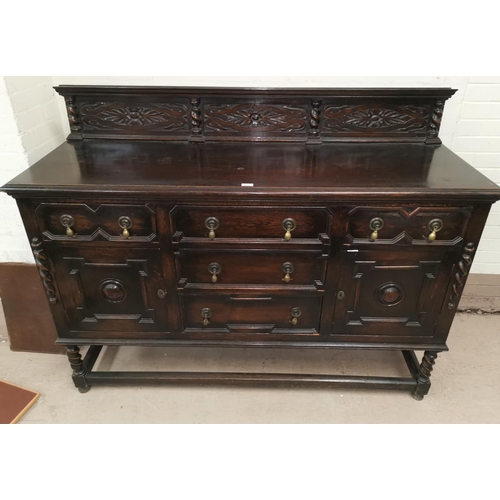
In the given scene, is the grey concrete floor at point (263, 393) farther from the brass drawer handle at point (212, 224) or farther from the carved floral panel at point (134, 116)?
the carved floral panel at point (134, 116)

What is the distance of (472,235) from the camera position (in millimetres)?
1547

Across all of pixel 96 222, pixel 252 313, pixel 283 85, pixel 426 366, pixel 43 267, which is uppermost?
pixel 283 85

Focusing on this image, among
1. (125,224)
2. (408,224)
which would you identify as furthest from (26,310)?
(408,224)

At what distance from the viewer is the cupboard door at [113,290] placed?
1.63m

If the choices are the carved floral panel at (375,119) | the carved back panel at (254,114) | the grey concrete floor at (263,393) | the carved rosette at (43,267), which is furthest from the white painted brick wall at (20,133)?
the carved floral panel at (375,119)

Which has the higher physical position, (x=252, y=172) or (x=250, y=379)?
(x=252, y=172)

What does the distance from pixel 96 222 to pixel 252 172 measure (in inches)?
26.6

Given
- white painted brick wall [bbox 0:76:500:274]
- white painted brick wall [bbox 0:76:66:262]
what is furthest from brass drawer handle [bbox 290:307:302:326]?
white painted brick wall [bbox 0:76:66:262]

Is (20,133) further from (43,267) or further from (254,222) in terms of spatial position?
(254,222)

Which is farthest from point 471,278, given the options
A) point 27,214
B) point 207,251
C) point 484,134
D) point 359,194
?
point 27,214

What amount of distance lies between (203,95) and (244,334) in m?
1.19

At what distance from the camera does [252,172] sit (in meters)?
1.59

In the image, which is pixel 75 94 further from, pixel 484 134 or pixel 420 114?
pixel 484 134

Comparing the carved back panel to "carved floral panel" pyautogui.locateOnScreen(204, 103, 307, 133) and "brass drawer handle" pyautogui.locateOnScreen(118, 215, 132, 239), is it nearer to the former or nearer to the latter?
"carved floral panel" pyautogui.locateOnScreen(204, 103, 307, 133)
